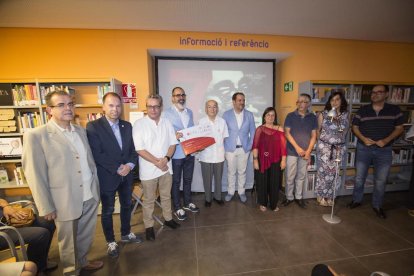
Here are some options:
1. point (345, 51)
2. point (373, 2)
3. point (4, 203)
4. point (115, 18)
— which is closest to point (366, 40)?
point (345, 51)

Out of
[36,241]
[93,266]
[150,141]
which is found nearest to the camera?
[36,241]

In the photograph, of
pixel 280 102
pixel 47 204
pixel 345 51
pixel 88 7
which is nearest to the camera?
pixel 47 204

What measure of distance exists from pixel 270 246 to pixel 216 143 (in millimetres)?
1694

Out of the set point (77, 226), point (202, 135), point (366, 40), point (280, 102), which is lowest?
point (77, 226)

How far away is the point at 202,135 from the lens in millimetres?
3232

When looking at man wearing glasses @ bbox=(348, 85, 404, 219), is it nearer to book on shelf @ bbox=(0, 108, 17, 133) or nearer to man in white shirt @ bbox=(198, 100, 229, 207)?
man in white shirt @ bbox=(198, 100, 229, 207)

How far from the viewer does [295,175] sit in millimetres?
3621

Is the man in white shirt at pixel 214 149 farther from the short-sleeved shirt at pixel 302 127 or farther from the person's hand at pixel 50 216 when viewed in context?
the person's hand at pixel 50 216

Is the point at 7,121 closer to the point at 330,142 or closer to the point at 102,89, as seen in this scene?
the point at 102,89

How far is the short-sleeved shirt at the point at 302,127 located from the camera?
3.41m

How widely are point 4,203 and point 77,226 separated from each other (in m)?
0.77

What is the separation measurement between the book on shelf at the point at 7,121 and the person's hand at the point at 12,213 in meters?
1.91

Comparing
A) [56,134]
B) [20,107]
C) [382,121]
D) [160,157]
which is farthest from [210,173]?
[20,107]

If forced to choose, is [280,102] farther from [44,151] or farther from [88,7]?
[44,151]
